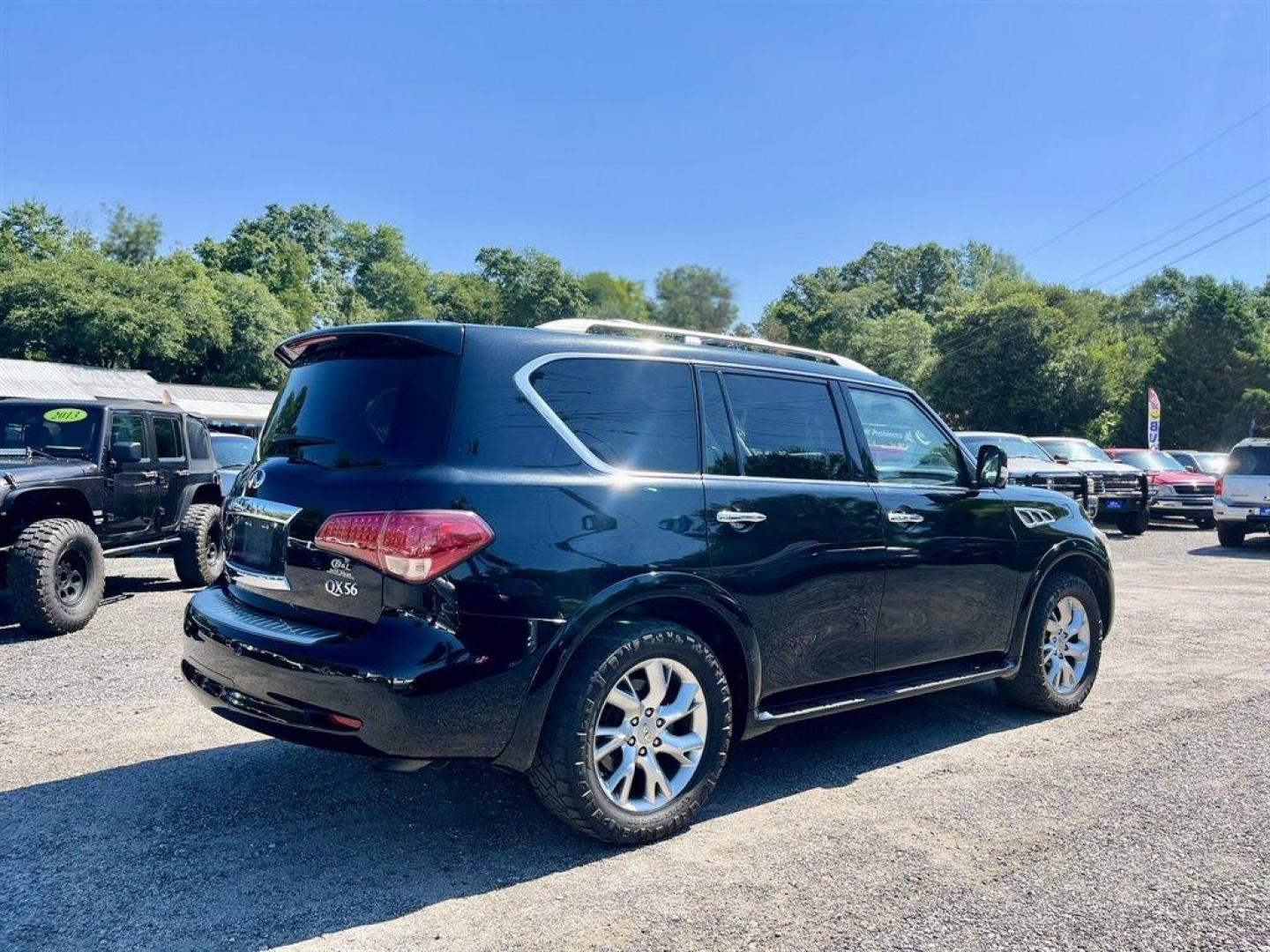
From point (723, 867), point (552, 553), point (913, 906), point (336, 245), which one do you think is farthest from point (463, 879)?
point (336, 245)

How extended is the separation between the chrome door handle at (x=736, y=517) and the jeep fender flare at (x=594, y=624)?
0.27m

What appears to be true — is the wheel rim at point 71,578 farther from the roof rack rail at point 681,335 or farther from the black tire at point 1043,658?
the black tire at point 1043,658

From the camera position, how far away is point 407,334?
10.6 feet

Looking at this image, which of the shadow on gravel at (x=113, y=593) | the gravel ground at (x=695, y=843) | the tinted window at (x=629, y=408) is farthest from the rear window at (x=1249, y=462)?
Answer: the shadow on gravel at (x=113, y=593)


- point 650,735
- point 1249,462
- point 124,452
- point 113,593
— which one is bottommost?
point 113,593

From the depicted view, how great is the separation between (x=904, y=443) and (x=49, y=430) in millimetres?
7176

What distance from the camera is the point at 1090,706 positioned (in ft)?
17.1

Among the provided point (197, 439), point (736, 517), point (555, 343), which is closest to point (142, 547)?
point (197, 439)

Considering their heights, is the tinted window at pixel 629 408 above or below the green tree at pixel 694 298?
below

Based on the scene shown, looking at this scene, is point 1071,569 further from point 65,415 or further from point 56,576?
point 65,415

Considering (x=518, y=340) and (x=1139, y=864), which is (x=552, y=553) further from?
(x=1139, y=864)

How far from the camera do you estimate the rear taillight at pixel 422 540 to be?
2857 millimetres

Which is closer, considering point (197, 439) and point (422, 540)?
point (422, 540)

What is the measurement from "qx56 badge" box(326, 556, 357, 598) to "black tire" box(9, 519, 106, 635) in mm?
4798
